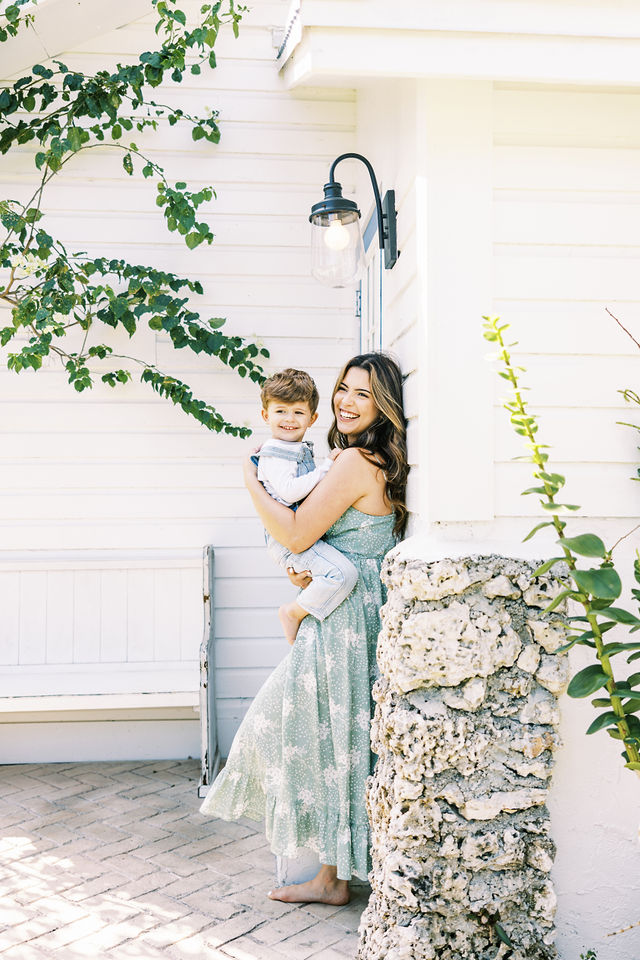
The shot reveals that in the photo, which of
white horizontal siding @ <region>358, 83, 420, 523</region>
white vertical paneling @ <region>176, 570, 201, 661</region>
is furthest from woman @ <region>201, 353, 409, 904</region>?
white vertical paneling @ <region>176, 570, 201, 661</region>

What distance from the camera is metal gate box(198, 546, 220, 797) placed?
12.3 ft

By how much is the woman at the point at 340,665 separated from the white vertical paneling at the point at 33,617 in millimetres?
1761

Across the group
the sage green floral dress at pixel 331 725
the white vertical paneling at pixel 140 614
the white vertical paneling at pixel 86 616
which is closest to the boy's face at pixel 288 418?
the sage green floral dress at pixel 331 725

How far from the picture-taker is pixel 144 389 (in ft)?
13.8

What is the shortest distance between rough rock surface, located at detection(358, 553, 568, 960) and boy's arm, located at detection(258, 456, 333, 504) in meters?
0.64

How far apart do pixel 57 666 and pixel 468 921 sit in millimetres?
2598

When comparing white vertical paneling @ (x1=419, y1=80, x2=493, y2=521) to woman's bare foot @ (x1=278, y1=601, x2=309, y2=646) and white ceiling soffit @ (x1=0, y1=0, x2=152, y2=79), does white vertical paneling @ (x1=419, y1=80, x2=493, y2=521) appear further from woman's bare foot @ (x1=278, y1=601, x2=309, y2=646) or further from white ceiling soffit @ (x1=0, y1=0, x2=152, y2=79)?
white ceiling soffit @ (x1=0, y1=0, x2=152, y2=79)

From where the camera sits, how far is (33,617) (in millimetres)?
4188

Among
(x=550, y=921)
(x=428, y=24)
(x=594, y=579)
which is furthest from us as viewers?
(x=550, y=921)

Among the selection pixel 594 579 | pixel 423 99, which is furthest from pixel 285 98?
pixel 594 579

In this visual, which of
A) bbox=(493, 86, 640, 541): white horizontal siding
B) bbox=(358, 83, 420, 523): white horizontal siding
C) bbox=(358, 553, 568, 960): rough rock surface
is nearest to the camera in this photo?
bbox=(358, 553, 568, 960): rough rock surface

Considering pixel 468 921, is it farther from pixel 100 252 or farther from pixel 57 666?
pixel 100 252

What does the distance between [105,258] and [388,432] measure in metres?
2.09

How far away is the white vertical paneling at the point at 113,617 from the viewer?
420 centimetres
